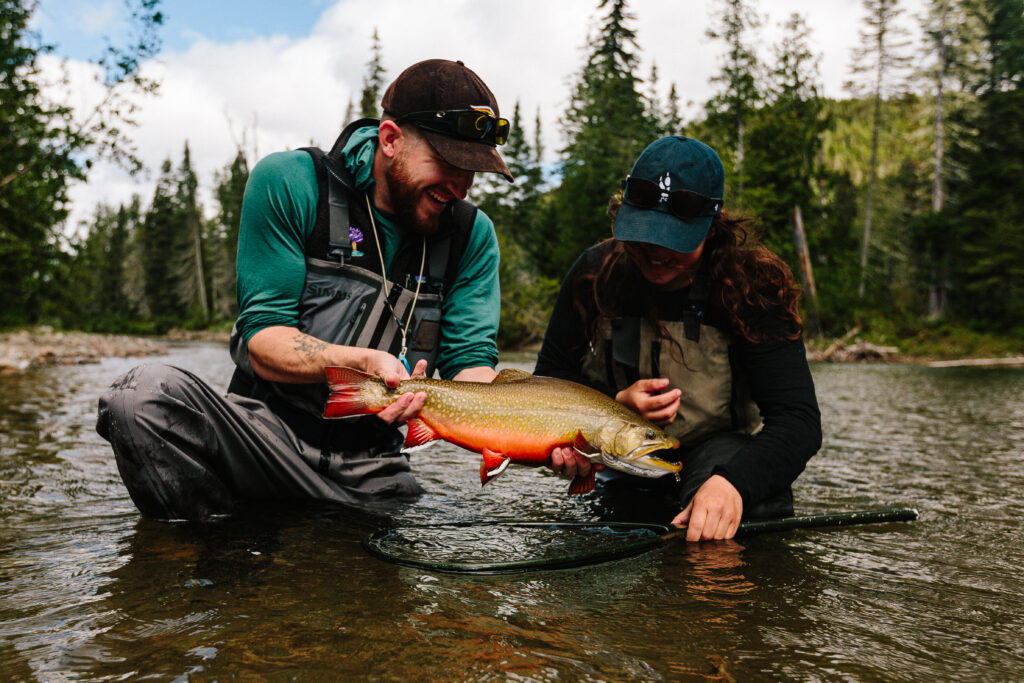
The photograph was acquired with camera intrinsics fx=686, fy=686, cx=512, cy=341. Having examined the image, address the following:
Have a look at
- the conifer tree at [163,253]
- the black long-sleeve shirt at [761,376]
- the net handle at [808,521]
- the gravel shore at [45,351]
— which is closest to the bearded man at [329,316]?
the black long-sleeve shirt at [761,376]

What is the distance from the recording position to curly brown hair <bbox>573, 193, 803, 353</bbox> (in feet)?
12.2

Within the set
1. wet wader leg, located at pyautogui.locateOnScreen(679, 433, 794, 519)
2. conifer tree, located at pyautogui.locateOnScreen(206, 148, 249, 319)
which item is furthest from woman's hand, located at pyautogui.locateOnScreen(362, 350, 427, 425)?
conifer tree, located at pyautogui.locateOnScreen(206, 148, 249, 319)

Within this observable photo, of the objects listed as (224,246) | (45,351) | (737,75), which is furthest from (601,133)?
(224,246)

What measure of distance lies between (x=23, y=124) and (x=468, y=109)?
20.6 m

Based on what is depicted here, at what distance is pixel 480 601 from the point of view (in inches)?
102

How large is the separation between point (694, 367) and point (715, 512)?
3.30ft

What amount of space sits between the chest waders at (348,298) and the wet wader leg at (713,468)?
5.61 ft

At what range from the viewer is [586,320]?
165 inches

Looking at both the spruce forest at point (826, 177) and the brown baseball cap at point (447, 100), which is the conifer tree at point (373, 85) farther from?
the brown baseball cap at point (447, 100)

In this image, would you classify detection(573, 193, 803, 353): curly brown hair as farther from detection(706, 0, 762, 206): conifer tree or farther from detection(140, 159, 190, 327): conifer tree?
detection(140, 159, 190, 327): conifer tree

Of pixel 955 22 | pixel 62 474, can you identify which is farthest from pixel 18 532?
pixel 955 22

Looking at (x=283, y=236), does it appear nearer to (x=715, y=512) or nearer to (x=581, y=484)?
(x=581, y=484)

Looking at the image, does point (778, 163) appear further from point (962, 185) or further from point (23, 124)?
point (23, 124)

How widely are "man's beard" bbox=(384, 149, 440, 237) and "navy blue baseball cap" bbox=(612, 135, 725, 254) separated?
3.61ft
